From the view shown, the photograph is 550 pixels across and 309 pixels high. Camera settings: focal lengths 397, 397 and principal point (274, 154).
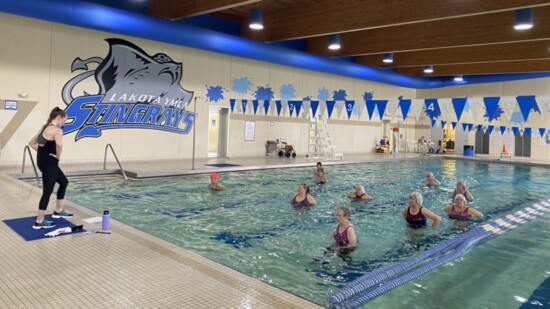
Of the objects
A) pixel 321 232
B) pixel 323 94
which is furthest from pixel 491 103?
pixel 323 94

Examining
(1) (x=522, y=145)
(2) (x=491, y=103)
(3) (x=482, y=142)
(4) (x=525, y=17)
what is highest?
(4) (x=525, y=17)

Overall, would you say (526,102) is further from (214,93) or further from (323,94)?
(323,94)

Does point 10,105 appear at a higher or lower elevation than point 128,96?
lower

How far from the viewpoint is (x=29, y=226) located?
15.3ft

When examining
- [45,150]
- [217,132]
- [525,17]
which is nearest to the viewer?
[45,150]

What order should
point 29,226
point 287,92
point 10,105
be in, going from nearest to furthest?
point 29,226 < point 10,105 < point 287,92

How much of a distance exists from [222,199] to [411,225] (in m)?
3.60

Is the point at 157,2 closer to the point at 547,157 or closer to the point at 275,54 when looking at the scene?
the point at 275,54

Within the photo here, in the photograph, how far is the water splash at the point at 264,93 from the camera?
639 inches

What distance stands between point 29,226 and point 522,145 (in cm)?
2436

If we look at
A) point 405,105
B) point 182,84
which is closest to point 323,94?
point 182,84

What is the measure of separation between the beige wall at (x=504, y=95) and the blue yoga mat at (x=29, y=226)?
20.6 metres

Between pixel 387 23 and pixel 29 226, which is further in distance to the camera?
pixel 387 23

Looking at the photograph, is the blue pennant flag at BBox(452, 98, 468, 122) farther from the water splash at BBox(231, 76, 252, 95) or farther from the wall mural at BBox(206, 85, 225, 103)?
the water splash at BBox(231, 76, 252, 95)
